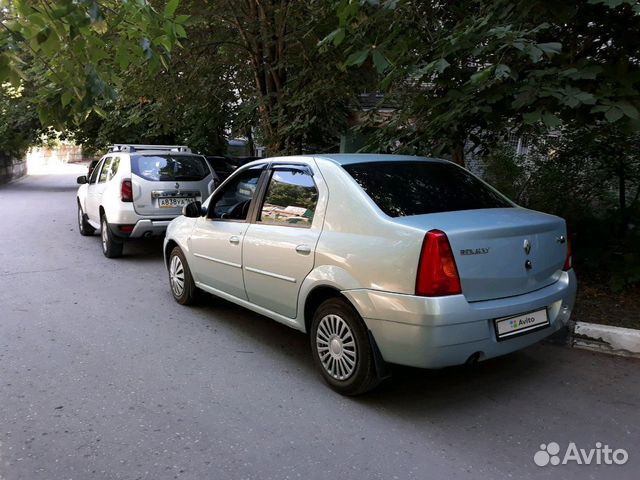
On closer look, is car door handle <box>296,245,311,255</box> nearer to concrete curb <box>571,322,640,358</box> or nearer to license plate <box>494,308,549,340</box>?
license plate <box>494,308,549,340</box>

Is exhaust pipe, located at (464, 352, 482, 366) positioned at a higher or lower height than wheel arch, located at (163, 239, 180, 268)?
lower

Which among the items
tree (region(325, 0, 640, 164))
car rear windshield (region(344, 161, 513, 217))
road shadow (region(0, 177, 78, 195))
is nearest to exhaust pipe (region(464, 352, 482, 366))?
car rear windshield (region(344, 161, 513, 217))

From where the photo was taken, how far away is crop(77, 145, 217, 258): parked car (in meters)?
8.16

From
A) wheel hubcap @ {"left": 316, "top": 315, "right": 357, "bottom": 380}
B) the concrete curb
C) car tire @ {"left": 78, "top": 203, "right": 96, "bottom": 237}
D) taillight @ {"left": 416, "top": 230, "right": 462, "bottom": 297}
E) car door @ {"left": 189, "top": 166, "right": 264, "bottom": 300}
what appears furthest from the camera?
car tire @ {"left": 78, "top": 203, "right": 96, "bottom": 237}

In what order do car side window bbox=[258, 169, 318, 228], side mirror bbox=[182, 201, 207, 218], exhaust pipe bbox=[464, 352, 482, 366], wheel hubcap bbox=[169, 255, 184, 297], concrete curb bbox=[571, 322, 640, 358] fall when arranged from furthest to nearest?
wheel hubcap bbox=[169, 255, 184, 297]
side mirror bbox=[182, 201, 207, 218]
concrete curb bbox=[571, 322, 640, 358]
car side window bbox=[258, 169, 318, 228]
exhaust pipe bbox=[464, 352, 482, 366]

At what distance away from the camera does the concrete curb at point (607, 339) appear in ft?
14.6

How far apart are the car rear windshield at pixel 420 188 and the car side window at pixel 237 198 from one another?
1.21 metres

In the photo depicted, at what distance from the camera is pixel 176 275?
6.01 metres

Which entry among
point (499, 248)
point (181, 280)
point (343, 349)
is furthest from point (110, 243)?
point (499, 248)

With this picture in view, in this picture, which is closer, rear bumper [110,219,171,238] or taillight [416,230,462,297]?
taillight [416,230,462,297]

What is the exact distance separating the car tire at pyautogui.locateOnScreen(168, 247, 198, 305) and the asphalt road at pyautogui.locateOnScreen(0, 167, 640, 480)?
1.02 ft

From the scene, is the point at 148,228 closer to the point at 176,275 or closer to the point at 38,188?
the point at 176,275

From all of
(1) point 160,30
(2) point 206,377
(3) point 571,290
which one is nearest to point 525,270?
(3) point 571,290

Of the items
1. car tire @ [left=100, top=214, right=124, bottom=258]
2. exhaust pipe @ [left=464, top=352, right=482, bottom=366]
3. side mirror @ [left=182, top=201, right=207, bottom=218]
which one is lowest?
car tire @ [left=100, top=214, right=124, bottom=258]
